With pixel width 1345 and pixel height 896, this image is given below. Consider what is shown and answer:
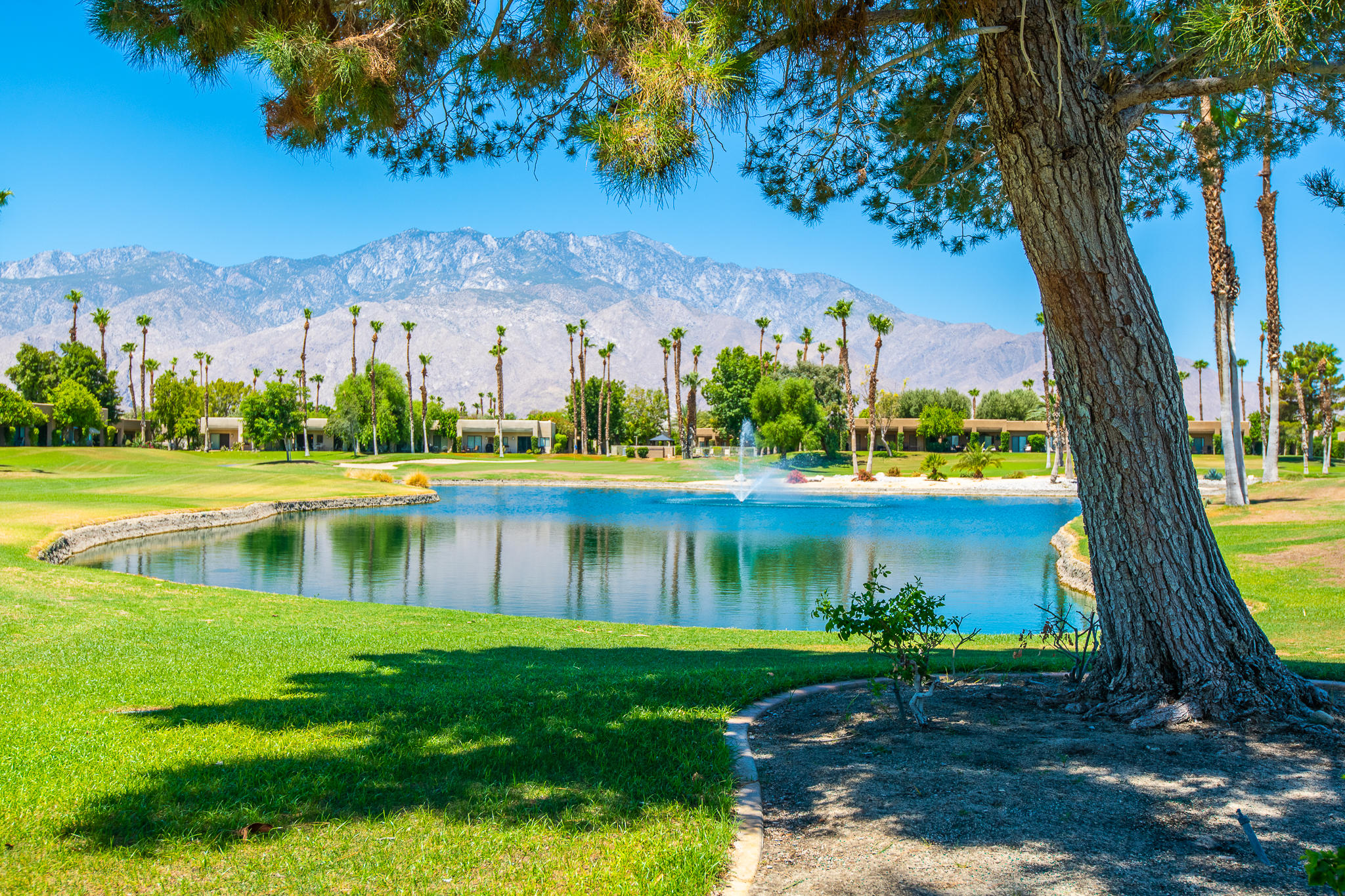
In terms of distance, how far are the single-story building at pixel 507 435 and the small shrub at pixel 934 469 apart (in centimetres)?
5450

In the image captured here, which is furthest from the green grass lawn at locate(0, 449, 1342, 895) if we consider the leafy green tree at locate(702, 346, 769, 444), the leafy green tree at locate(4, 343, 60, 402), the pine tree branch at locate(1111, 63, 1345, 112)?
the leafy green tree at locate(4, 343, 60, 402)

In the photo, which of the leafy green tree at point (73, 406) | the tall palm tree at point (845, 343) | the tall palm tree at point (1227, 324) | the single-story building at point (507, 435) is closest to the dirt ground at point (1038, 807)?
the tall palm tree at point (1227, 324)

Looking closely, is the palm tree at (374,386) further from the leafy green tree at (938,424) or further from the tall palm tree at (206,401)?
the leafy green tree at (938,424)

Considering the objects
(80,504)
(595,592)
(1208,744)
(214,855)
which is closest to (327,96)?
(214,855)

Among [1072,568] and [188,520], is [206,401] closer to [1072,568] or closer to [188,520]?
[188,520]

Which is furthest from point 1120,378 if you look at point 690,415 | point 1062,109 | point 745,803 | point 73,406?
point 690,415

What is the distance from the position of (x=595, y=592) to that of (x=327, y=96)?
12686 mm

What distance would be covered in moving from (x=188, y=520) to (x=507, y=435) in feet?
257

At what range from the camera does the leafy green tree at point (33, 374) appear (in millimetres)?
66688

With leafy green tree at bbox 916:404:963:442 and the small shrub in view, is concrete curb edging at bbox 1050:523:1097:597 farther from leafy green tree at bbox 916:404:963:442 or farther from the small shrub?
leafy green tree at bbox 916:404:963:442

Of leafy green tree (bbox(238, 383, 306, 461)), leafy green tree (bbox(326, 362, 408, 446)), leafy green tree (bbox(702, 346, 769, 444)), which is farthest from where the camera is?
leafy green tree (bbox(326, 362, 408, 446))

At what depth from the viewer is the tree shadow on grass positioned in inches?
143

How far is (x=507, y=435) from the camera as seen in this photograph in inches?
4102

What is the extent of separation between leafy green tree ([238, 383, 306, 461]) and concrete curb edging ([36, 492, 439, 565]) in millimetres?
25085
